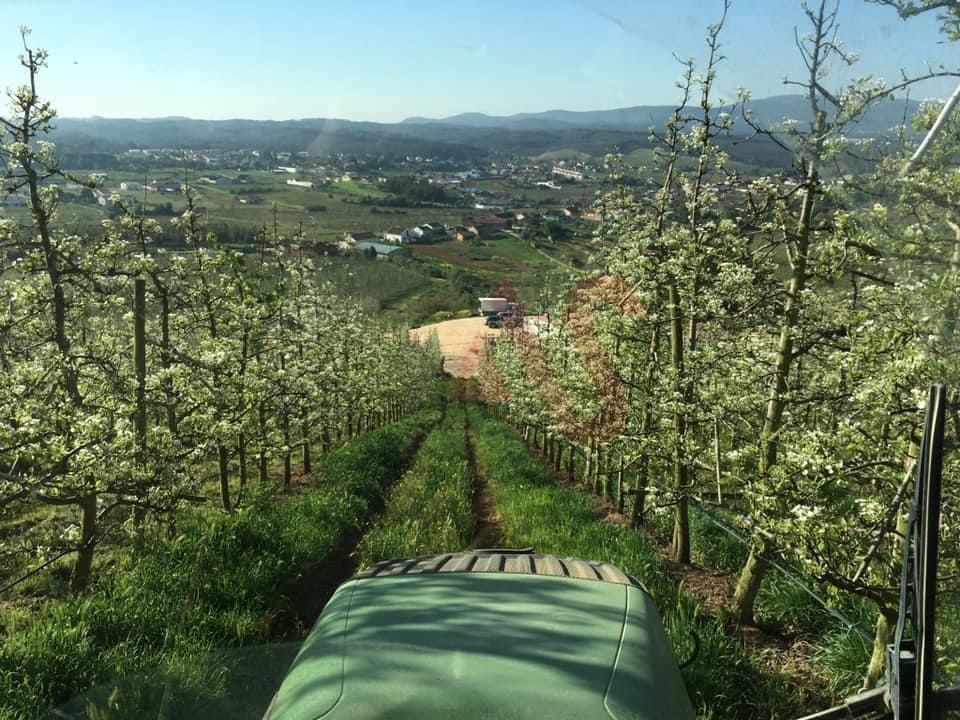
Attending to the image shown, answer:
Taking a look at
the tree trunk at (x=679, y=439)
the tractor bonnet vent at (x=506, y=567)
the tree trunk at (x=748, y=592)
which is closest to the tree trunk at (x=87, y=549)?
the tractor bonnet vent at (x=506, y=567)

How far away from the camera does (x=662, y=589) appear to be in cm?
629

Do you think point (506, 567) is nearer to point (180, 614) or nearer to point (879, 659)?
point (879, 659)

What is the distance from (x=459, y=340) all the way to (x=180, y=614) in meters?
83.7

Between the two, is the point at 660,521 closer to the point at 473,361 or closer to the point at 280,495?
the point at 280,495

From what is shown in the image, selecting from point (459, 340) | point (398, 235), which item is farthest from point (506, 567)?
point (398, 235)

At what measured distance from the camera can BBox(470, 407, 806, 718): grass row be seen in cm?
473

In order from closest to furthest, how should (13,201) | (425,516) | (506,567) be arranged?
(506,567) → (13,201) → (425,516)

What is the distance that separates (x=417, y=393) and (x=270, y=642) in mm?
45172

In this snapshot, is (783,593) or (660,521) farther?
(660,521)

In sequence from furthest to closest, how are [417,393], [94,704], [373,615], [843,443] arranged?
[417,393] < [843,443] < [94,704] < [373,615]

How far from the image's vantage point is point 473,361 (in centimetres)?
8119

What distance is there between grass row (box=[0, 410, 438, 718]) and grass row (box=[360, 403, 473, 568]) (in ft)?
2.27

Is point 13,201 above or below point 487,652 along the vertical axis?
above

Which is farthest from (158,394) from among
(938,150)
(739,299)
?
(938,150)
